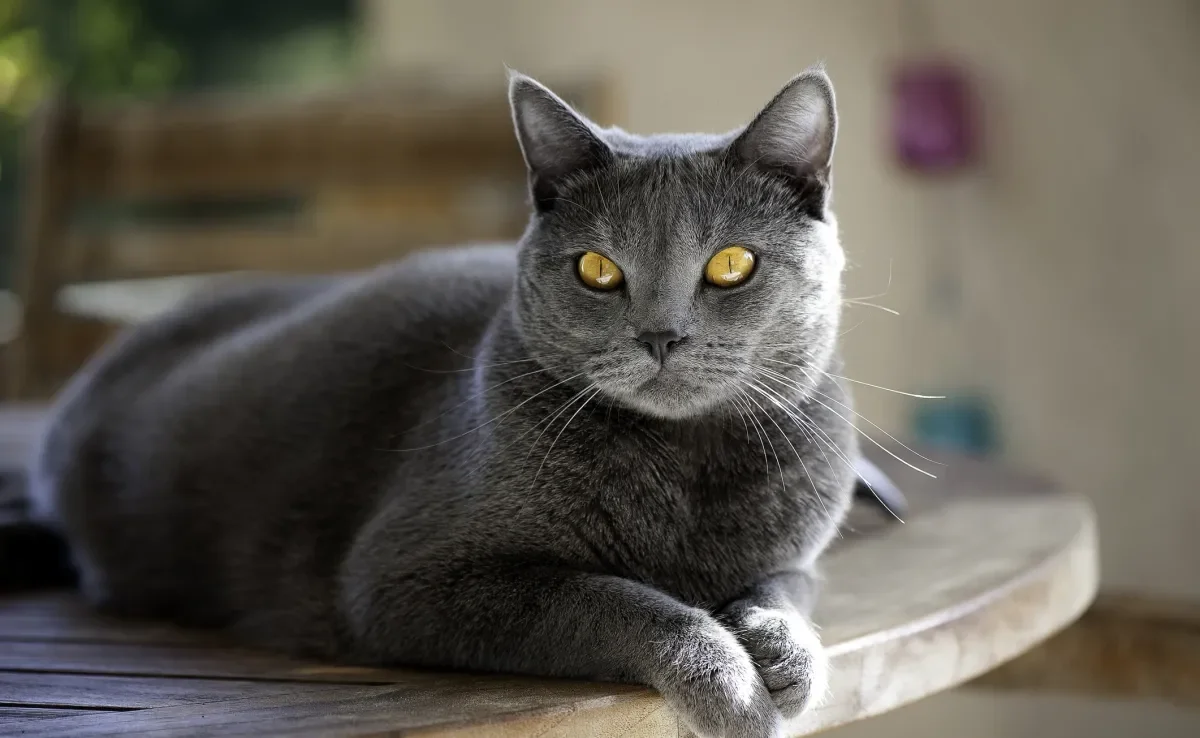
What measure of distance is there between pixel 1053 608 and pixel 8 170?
3313 millimetres

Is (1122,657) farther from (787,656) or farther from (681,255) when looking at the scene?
(681,255)

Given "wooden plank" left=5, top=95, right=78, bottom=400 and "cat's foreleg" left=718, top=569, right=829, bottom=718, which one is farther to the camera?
"wooden plank" left=5, top=95, right=78, bottom=400

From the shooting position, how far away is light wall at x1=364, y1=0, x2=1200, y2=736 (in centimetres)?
228

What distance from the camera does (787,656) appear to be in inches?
34.9

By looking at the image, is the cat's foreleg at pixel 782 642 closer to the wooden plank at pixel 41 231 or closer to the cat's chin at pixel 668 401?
the cat's chin at pixel 668 401

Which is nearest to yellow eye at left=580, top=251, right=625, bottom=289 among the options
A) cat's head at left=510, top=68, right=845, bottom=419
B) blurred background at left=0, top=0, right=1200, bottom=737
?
cat's head at left=510, top=68, right=845, bottom=419

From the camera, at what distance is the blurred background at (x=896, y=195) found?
2320mm

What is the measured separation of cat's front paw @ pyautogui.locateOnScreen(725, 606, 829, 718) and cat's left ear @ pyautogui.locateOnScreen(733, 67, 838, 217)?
370mm

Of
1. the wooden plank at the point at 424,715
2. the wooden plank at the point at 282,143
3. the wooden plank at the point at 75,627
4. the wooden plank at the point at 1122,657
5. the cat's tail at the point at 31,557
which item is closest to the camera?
the wooden plank at the point at 424,715

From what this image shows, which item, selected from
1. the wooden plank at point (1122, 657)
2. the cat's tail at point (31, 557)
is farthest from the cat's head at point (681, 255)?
the wooden plank at point (1122, 657)

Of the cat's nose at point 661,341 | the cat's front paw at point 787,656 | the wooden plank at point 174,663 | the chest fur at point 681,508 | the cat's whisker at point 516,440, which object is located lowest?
the wooden plank at point 174,663

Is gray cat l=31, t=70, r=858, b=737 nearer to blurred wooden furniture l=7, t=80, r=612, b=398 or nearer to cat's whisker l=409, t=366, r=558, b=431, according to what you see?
cat's whisker l=409, t=366, r=558, b=431

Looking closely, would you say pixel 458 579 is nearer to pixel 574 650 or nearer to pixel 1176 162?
pixel 574 650

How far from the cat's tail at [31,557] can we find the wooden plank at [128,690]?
462mm
